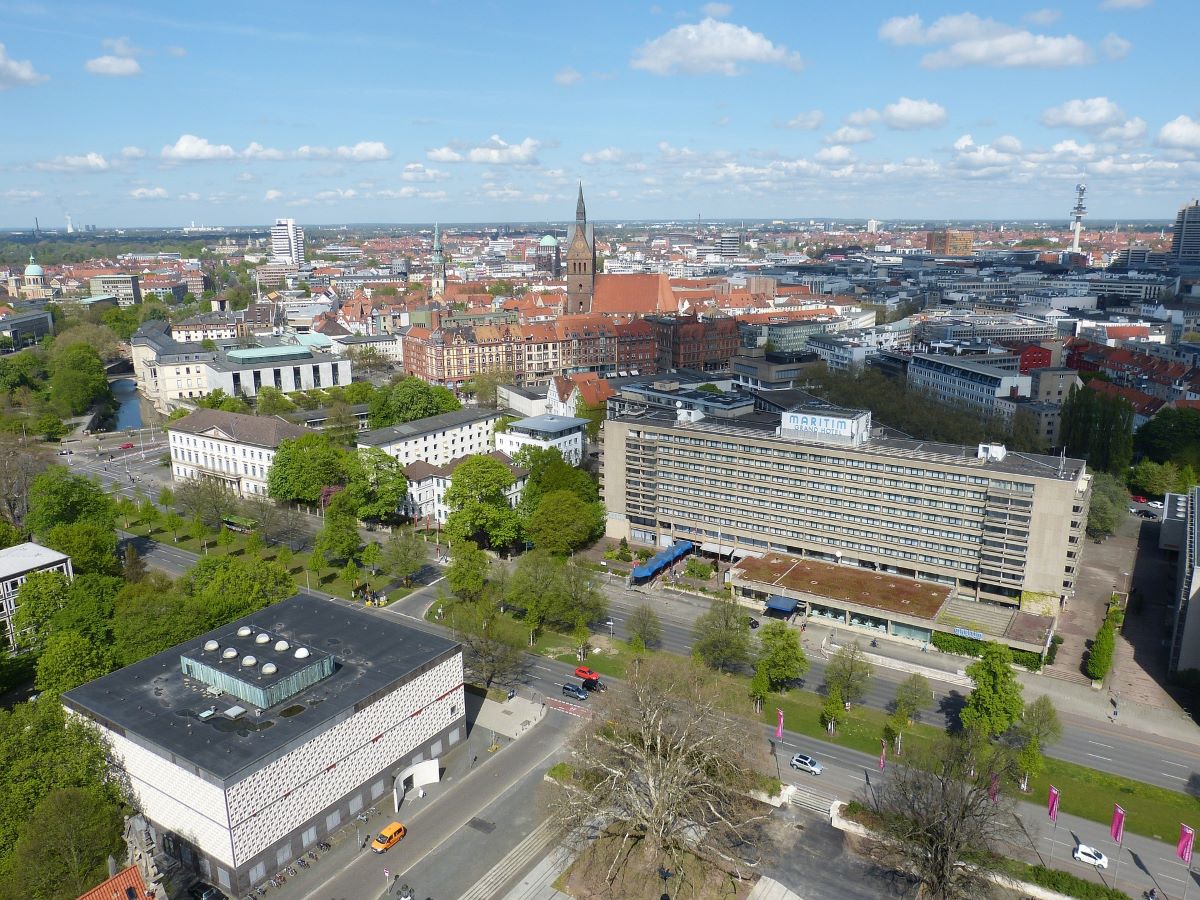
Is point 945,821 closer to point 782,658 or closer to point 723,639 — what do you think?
point 782,658

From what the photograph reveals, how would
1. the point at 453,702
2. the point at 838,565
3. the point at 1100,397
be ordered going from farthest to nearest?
the point at 1100,397 → the point at 838,565 → the point at 453,702

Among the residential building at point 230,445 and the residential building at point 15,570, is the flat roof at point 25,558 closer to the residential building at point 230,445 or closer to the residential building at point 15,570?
the residential building at point 15,570

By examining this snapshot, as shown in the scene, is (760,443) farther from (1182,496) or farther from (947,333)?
(947,333)

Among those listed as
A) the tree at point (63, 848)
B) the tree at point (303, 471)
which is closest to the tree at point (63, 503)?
the tree at point (303, 471)

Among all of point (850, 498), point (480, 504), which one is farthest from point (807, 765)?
point (480, 504)

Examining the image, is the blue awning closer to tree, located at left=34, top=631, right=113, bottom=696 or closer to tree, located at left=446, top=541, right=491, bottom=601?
tree, located at left=446, top=541, right=491, bottom=601

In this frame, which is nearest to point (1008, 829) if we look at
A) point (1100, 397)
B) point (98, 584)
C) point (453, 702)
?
point (453, 702)
